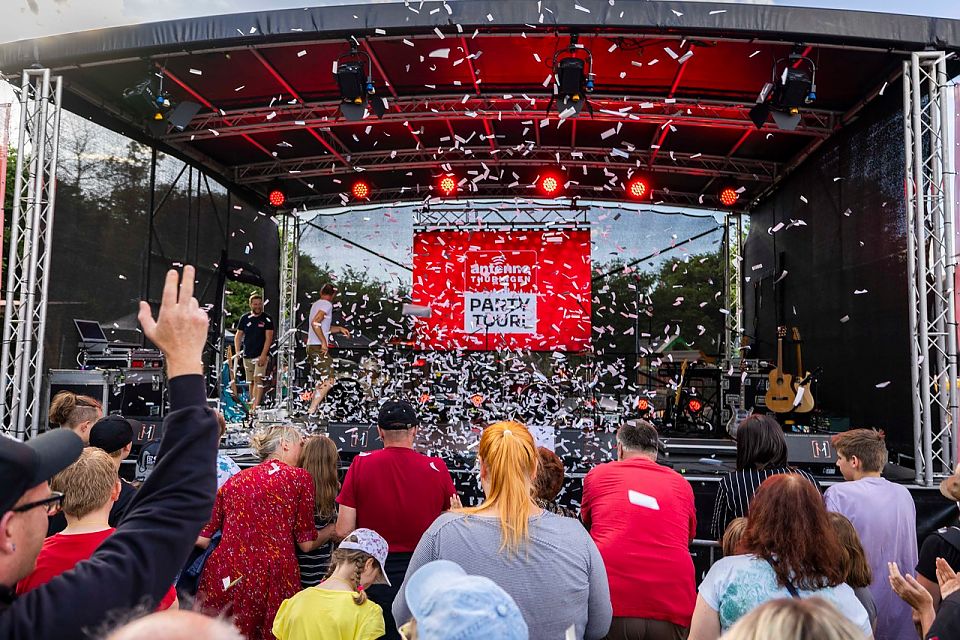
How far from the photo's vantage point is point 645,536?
2471mm

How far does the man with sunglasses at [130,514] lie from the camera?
960 mm

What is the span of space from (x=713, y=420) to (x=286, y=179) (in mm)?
7879

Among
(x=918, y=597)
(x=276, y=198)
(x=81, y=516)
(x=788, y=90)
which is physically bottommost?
(x=918, y=597)

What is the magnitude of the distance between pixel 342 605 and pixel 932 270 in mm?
5835

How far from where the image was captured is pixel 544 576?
1826 mm

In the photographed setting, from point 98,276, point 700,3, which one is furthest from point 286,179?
point 700,3

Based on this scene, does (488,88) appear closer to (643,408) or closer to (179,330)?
(643,408)

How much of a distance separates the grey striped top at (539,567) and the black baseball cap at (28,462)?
40.5 inches

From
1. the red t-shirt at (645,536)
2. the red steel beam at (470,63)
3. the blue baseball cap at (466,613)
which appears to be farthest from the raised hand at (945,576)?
the red steel beam at (470,63)

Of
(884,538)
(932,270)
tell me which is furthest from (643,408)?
(884,538)

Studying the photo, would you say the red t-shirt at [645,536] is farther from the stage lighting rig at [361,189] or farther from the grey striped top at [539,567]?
the stage lighting rig at [361,189]

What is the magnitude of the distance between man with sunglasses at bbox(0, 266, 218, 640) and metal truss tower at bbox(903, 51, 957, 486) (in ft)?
20.1

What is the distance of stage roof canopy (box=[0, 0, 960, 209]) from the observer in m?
5.80

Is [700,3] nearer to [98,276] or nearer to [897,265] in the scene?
[897,265]
